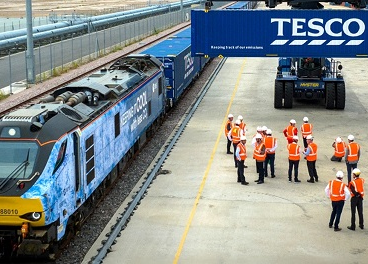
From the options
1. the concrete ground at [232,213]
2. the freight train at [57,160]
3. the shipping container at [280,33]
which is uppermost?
the shipping container at [280,33]

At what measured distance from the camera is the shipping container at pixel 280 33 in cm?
3012

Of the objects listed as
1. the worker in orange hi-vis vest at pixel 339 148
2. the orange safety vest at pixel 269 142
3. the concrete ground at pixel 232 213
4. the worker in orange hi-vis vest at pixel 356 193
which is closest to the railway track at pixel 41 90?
the concrete ground at pixel 232 213

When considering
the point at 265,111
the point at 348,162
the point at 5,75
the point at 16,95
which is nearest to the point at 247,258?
the point at 348,162

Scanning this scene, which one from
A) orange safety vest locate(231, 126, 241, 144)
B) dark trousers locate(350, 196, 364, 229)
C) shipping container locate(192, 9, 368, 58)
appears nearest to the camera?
dark trousers locate(350, 196, 364, 229)

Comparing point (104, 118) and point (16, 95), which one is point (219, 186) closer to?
point (104, 118)

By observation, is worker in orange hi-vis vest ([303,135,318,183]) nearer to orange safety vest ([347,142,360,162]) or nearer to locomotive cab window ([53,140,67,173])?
orange safety vest ([347,142,360,162])

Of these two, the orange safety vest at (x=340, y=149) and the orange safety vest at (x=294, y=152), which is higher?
the orange safety vest at (x=294, y=152)

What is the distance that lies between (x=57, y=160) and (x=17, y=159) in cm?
79

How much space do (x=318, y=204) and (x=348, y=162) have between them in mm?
2287

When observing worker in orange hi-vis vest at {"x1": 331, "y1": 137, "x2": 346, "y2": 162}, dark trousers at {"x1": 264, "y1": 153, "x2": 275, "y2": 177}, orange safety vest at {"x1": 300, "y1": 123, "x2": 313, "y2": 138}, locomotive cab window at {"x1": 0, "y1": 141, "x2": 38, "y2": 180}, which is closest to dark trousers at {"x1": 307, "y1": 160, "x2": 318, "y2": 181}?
dark trousers at {"x1": 264, "y1": 153, "x2": 275, "y2": 177}

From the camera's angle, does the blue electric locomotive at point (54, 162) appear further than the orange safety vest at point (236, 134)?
No

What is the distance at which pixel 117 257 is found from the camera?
50.2 ft

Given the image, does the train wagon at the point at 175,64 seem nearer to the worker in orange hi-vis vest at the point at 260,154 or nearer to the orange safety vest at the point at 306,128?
the orange safety vest at the point at 306,128

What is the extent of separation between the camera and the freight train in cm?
1369
